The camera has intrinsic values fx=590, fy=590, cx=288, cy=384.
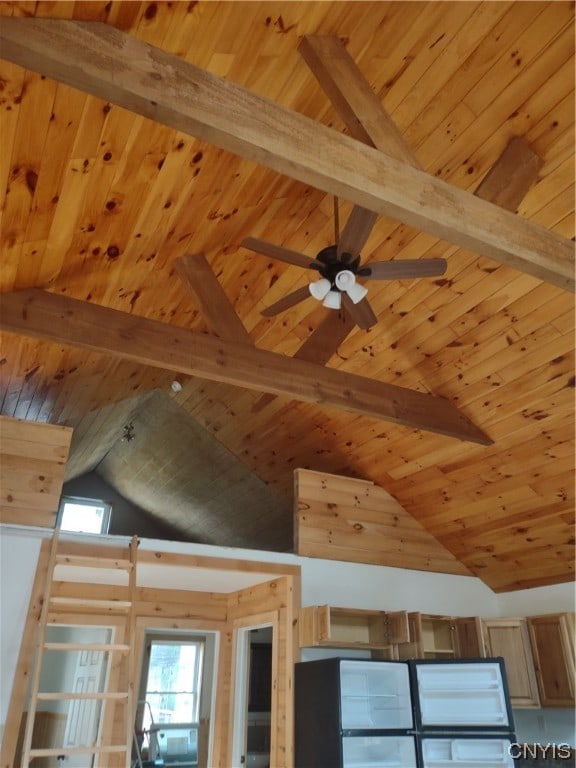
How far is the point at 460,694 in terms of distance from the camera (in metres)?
4.43

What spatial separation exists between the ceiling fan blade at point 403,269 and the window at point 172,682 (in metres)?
6.62

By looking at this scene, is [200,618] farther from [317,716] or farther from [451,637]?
[451,637]

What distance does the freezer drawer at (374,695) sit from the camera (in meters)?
4.07

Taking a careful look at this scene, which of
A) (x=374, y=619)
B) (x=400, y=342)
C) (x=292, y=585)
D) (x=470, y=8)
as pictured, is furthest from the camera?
(x=374, y=619)

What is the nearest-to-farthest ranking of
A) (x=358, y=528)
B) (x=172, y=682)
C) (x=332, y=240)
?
(x=332, y=240) < (x=358, y=528) < (x=172, y=682)

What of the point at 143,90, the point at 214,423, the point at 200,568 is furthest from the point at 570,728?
the point at 143,90

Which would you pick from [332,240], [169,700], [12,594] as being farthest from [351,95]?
[169,700]

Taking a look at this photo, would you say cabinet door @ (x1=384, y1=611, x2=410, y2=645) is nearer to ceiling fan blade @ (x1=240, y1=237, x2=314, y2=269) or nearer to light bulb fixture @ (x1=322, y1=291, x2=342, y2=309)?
light bulb fixture @ (x1=322, y1=291, x2=342, y2=309)

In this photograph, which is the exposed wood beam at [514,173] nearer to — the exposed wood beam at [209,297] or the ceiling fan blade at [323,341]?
the ceiling fan blade at [323,341]

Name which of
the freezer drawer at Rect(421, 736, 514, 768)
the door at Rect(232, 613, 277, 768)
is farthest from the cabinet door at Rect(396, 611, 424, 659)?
the door at Rect(232, 613, 277, 768)

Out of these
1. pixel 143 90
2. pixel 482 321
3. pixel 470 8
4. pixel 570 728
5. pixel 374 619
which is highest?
pixel 470 8

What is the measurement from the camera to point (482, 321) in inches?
153

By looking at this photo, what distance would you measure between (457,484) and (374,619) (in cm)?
136

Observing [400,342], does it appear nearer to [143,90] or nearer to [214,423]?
[214,423]
